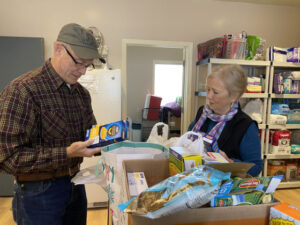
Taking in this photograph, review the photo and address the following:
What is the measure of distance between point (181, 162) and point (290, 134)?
2999 millimetres

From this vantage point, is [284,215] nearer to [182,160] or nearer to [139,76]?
[182,160]

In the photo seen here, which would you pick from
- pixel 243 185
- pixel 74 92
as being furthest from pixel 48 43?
pixel 243 185

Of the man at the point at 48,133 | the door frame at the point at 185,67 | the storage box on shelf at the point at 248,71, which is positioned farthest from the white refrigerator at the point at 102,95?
the man at the point at 48,133

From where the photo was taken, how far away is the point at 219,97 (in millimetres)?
1335

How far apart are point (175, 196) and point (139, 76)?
17.9ft

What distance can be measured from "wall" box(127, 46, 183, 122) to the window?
0.78 feet

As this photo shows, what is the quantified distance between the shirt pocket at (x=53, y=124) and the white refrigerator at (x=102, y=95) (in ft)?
4.73

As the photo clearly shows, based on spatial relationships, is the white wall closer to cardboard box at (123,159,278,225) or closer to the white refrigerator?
the white refrigerator

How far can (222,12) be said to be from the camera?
309cm

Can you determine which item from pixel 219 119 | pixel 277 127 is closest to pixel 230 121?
pixel 219 119

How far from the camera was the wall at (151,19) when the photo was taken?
2.71 m

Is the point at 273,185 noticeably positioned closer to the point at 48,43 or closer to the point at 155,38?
the point at 155,38

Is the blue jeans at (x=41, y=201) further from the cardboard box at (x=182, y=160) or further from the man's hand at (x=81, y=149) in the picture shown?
the cardboard box at (x=182, y=160)

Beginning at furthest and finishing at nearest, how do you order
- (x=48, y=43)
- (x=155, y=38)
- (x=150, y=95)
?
(x=150, y=95) < (x=155, y=38) < (x=48, y=43)
